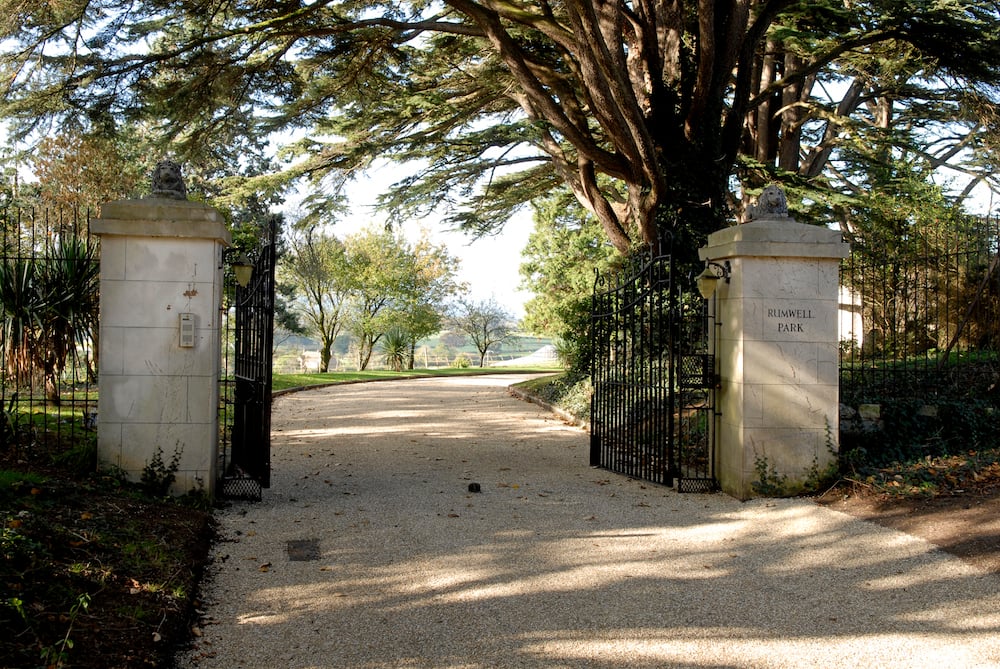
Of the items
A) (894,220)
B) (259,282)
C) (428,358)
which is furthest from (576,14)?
(428,358)

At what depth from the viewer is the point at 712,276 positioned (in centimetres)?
742

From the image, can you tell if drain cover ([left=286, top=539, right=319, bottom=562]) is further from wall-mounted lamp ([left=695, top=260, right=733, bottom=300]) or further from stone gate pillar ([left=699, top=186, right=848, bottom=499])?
wall-mounted lamp ([left=695, top=260, right=733, bottom=300])

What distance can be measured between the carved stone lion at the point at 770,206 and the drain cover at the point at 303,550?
491 centimetres

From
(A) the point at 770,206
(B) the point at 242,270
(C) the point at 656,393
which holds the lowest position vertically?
(C) the point at 656,393

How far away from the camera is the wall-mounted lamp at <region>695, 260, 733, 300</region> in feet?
24.2

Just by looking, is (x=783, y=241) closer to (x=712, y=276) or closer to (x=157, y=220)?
(x=712, y=276)

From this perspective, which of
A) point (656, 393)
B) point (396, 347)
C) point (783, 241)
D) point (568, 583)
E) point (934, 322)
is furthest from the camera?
point (396, 347)

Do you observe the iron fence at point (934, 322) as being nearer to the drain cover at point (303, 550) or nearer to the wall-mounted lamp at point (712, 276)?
the wall-mounted lamp at point (712, 276)

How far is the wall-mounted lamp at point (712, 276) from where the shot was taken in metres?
7.39

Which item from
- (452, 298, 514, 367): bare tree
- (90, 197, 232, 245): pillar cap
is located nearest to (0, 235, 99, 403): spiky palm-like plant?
(90, 197, 232, 245): pillar cap

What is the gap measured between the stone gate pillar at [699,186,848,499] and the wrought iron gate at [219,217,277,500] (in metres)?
4.27

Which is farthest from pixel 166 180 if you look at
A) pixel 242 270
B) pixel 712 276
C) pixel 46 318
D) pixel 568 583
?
pixel 712 276

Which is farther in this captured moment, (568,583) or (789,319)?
(789,319)

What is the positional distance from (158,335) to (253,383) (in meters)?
1.09
